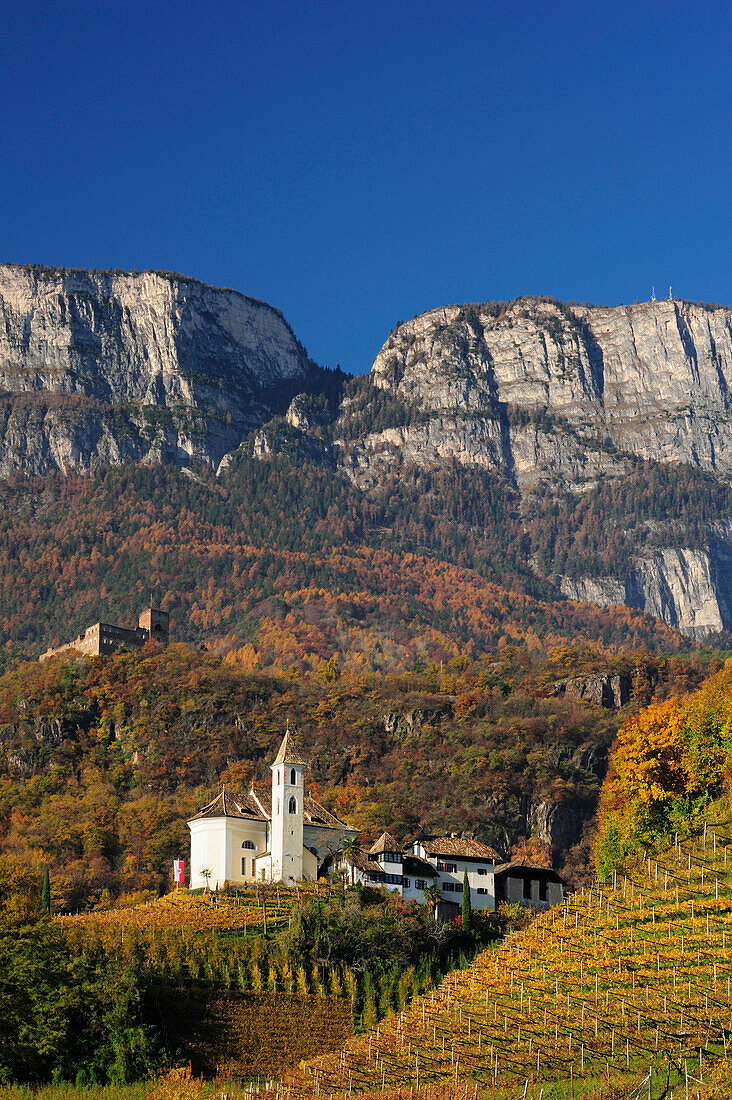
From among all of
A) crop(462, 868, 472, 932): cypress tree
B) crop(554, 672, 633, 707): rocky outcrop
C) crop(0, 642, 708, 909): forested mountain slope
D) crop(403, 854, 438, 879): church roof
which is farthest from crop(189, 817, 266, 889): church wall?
crop(554, 672, 633, 707): rocky outcrop

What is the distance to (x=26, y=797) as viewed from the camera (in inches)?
5241

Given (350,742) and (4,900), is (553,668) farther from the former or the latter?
(4,900)

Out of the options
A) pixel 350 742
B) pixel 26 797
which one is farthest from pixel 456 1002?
pixel 350 742

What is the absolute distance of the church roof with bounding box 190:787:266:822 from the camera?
98250mm

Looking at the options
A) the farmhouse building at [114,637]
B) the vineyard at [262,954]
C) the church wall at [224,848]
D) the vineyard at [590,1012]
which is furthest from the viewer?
the farmhouse building at [114,637]

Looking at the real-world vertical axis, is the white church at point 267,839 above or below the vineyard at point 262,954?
above

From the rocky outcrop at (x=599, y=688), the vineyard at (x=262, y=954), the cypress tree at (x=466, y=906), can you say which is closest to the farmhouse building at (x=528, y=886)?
the cypress tree at (x=466, y=906)

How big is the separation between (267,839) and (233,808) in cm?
307

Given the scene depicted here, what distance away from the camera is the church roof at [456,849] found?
99562 mm

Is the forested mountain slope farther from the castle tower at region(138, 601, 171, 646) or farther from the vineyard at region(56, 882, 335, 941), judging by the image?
the vineyard at region(56, 882, 335, 941)

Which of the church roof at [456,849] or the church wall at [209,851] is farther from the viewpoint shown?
the church roof at [456,849]

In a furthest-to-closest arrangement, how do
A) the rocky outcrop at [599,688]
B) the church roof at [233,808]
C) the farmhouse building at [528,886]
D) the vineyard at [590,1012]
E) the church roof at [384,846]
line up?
the rocky outcrop at [599,688]
the farmhouse building at [528,886]
the church roof at [233,808]
the church roof at [384,846]
the vineyard at [590,1012]

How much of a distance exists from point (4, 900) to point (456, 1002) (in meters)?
33.1

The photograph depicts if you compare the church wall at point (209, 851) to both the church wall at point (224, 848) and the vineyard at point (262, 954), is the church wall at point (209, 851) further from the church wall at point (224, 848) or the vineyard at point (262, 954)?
the vineyard at point (262, 954)
